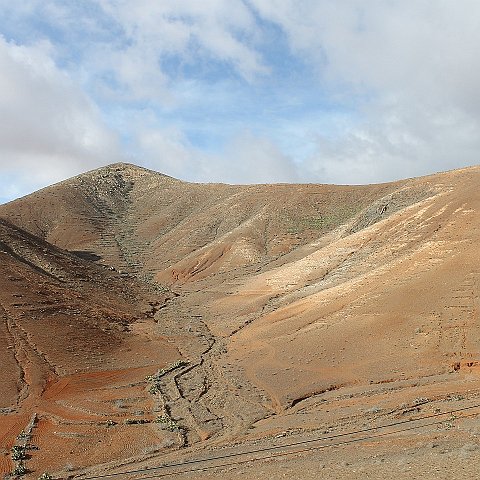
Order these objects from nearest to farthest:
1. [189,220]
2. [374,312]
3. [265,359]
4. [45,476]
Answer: [45,476] < [265,359] < [374,312] < [189,220]

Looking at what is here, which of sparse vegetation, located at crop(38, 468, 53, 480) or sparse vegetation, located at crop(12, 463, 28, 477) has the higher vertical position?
sparse vegetation, located at crop(12, 463, 28, 477)

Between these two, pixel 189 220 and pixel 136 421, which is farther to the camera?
pixel 189 220

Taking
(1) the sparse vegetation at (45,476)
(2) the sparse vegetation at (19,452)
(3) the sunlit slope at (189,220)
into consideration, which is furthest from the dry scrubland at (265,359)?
(3) the sunlit slope at (189,220)

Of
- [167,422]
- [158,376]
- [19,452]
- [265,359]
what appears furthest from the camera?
[265,359]

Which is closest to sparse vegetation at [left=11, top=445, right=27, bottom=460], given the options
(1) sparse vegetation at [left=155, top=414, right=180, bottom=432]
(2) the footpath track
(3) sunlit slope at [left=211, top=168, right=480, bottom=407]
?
(2) the footpath track

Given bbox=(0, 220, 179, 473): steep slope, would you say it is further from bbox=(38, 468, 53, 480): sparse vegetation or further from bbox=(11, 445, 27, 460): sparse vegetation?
bbox=(38, 468, 53, 480): sparse vegetation

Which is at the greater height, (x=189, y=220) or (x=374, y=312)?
(x=189, y=220)

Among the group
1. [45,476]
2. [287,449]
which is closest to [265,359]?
[287,449]

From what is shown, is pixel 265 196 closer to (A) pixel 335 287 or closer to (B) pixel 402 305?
(A) pixel 335 287

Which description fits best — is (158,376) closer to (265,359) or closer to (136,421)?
(265,359)
